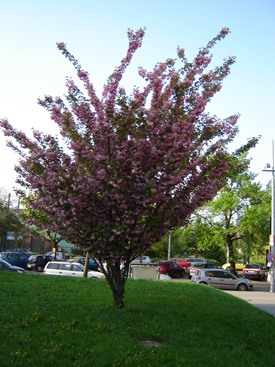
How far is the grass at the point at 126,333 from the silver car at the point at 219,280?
1206 cm

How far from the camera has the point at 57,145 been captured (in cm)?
936

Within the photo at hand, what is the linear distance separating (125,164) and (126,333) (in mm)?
3526

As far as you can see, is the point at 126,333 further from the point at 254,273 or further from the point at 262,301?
the point at 254,273

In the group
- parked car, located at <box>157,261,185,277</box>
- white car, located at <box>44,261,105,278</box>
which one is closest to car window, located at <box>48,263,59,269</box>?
white car, located at <box>44,261,105,278</box>

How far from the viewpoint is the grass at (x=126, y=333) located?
6.26 meters

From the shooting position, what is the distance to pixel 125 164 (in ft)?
28.9

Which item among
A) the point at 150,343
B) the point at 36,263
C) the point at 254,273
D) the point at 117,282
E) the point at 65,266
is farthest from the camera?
the point at 254,273

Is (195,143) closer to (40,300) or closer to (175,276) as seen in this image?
(40,300)

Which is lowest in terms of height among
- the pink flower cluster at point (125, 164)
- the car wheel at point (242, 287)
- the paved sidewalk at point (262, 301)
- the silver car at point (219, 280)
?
the paved sidewalk at point (262, 301)

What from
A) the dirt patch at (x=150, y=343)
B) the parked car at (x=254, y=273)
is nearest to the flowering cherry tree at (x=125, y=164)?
the dirt patch at (x=150, y=343)

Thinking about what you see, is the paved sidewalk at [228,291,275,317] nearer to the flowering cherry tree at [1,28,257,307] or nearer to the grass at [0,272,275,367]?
the grass at [0,272,275,367]

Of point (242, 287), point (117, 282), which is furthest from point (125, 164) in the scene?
point (242, 287)

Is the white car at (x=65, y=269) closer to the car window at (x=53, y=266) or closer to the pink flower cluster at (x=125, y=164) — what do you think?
the car window at (x=53, y=266)

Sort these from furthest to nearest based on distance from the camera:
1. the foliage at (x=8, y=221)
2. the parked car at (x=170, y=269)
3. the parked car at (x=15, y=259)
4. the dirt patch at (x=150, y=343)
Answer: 1. the foliage at (x=8, y=221)
2. the parked car at (x=170, y=269)
3. the parked car at (x=15, y=259)
4. the dirt patch at (x=150, y=343)
